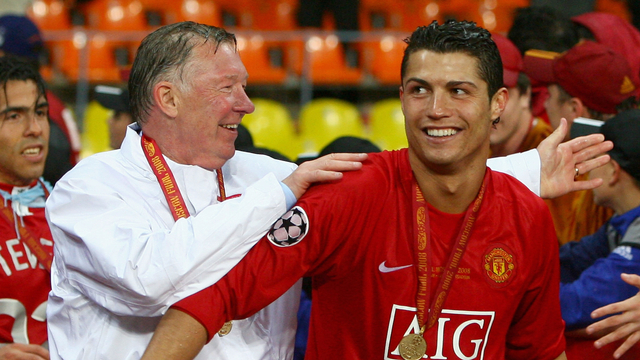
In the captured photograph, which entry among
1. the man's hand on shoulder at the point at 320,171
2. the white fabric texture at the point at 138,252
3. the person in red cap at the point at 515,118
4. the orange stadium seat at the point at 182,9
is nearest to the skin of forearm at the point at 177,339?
the white fabric texture at the point at 138,252

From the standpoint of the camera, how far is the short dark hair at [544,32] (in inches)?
217

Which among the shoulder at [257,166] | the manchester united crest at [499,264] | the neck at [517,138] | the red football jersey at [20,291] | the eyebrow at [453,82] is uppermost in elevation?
the eyebrow at [453,82]

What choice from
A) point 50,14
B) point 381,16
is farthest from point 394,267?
point 50,14

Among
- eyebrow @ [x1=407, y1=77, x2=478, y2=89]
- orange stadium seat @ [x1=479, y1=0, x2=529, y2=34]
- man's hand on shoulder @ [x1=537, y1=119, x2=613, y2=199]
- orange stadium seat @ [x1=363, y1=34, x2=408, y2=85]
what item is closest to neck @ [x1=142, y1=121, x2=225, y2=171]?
eyebrow @ [x1=407, y1=77, x2=478, y2=89]

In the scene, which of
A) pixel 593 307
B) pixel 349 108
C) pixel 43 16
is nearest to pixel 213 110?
pixel 593 307

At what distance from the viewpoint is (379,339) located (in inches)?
103

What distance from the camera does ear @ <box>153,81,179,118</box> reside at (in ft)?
9.41

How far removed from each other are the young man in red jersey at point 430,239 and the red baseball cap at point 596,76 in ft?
5.95

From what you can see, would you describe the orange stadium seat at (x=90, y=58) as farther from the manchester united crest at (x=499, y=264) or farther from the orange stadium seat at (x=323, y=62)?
the manchester united crest at (x=499, y=264)

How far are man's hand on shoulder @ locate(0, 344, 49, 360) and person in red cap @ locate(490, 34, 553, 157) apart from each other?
272 centimetres

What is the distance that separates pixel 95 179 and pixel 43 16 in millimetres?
7294

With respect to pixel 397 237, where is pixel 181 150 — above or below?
above

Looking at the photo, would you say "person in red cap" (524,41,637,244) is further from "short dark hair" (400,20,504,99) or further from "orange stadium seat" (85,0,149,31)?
"orange stadium seat" (85,0,149,31)

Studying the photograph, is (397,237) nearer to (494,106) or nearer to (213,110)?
(494,106)
